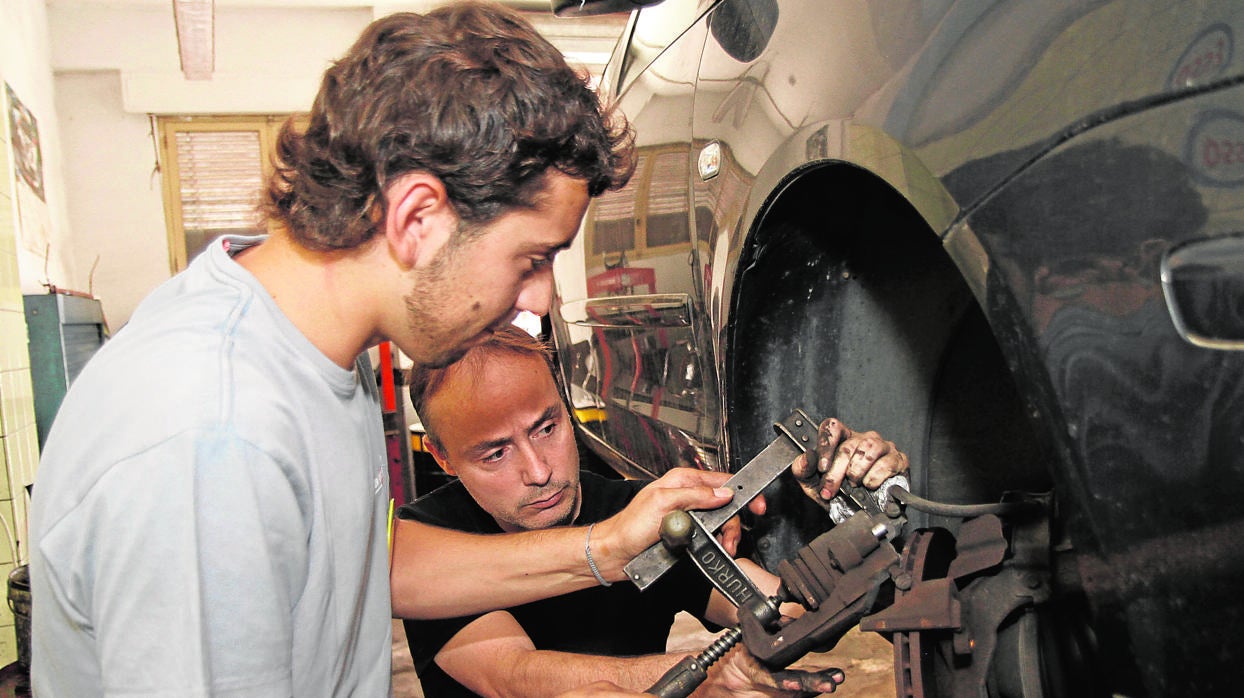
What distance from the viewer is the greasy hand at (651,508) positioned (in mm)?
1330

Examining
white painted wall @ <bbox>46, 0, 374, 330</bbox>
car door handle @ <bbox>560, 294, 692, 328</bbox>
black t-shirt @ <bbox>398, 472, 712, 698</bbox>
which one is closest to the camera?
car door handle @ <bbox>560, 294, 692, 328</bbox>

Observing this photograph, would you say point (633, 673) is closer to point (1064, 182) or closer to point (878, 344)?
point (878, 344)

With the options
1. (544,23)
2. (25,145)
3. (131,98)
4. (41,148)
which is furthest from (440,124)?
(131,98)

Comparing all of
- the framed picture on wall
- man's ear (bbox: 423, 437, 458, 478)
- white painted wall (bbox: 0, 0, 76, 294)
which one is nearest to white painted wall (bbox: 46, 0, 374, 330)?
white painted wall (bbox: 0, 0, 76, 294)

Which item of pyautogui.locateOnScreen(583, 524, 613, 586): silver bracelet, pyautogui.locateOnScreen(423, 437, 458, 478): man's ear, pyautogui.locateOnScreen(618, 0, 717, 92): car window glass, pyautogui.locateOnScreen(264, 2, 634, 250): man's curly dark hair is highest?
pyautogui.locateOnScreen(618, 0, 717, 92): car window glass

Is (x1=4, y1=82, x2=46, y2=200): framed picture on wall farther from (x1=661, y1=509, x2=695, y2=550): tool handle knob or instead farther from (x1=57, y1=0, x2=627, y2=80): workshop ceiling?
(x1=661, y1=509, x2=695, y2=550): tool handle knob

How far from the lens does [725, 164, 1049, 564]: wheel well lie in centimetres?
139

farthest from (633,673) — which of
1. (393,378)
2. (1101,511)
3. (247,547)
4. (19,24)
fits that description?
(19,24)

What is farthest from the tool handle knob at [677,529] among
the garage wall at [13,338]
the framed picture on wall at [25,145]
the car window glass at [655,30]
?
the framed picture on wall at [25,145]

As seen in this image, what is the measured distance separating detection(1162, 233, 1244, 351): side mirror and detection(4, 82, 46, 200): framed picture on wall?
4.73 m

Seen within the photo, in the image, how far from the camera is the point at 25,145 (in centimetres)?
498

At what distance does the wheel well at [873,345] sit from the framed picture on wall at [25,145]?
4.05m

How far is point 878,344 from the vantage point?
1521 millimetres

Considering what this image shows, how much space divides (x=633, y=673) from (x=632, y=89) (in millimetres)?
1276
